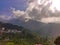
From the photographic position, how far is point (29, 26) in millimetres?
4102

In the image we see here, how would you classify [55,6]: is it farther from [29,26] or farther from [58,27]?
[29,26]

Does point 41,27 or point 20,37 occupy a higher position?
point 41,27

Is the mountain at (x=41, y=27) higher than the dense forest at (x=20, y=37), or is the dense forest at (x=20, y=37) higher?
the mountain at (x=41, y=27)

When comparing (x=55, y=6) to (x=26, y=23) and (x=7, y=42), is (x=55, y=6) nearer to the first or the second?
(x=26, y=23)

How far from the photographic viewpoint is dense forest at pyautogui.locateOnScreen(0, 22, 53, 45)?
13.1ft

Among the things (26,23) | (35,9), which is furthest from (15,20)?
(35,9)

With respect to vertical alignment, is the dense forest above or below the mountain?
below

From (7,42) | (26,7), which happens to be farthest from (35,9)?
(7,42)

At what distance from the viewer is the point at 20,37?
4062mm

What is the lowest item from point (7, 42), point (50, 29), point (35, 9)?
point (7, 42)

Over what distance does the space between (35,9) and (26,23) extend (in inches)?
14.9

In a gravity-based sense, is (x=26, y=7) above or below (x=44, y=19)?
above

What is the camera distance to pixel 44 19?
13.5ft

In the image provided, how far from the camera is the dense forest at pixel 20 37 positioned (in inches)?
157
